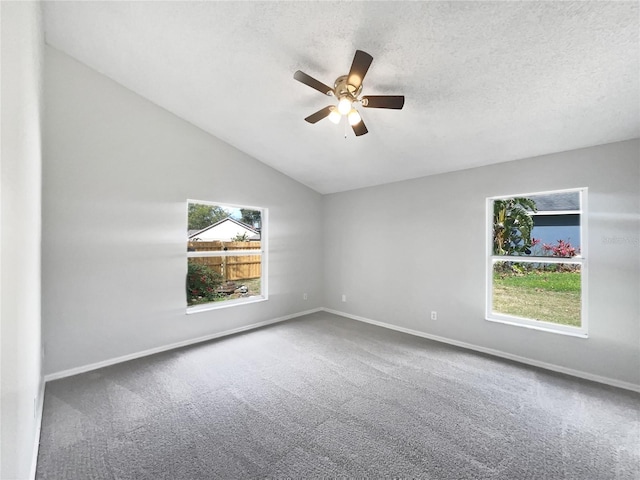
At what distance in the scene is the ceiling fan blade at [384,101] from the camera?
2.19 m

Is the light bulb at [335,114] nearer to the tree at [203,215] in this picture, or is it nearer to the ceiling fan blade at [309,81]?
the ceiling fan blade at [309,81]

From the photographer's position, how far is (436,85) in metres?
2.47

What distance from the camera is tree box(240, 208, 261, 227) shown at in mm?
4500

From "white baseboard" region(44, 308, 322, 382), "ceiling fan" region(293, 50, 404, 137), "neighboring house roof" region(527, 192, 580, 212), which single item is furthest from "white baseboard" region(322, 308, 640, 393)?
"ceiling fan" region(293, 50, 404, 137)

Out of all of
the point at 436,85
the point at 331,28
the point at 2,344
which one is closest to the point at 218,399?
the point at 2,344

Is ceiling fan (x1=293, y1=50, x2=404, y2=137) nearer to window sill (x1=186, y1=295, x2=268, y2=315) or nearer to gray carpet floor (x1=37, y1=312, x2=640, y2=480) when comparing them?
gray carpet floor (x1=37, y1=312, x2=640, y2=480)

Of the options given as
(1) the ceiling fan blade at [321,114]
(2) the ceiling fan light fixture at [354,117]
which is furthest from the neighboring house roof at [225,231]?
(2) the ceiling fan light fixture at [354,117]

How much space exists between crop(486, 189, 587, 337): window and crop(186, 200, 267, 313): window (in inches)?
137

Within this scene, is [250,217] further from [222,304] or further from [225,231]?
[222,304]

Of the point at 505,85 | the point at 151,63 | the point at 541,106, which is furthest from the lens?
the point at 151,63

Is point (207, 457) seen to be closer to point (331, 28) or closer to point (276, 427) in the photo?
point (276, 427)

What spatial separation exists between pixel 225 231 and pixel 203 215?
431mm

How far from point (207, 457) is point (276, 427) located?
51 centimetres

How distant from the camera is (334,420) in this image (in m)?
2.20
